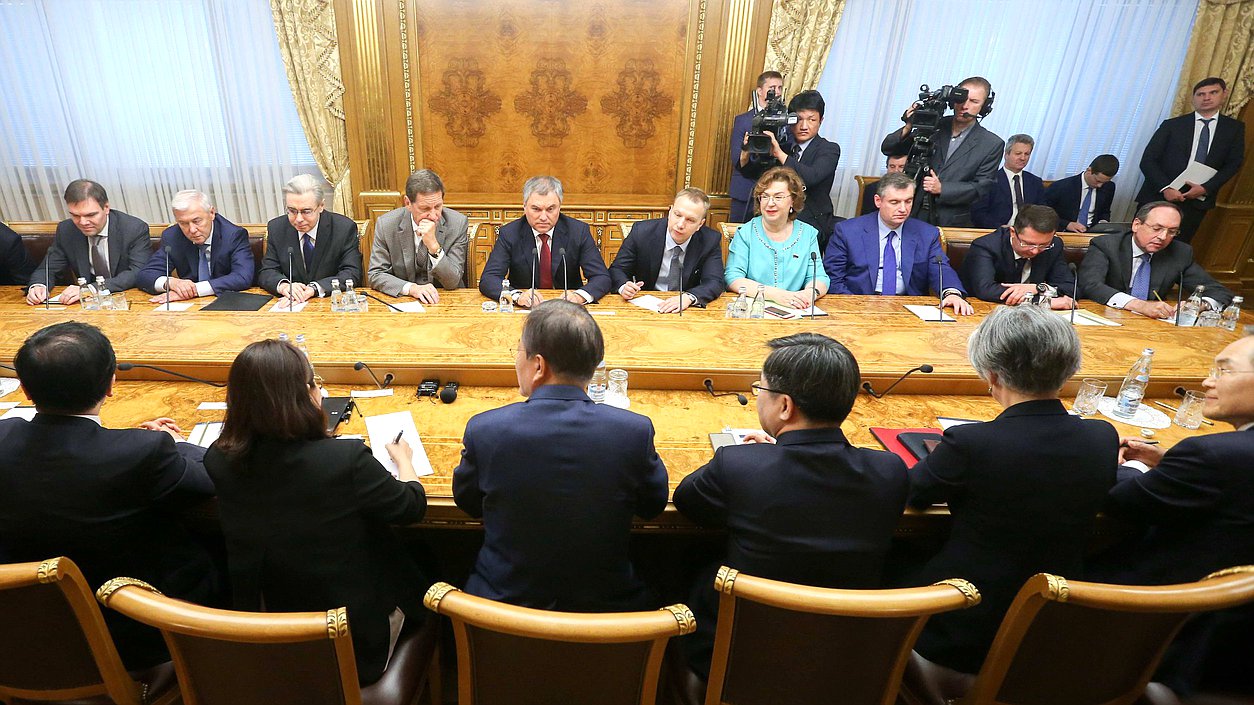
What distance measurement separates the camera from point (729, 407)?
2250 mm

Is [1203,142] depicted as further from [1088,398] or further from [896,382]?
[896,382]

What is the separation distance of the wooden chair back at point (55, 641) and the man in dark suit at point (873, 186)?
179 inches

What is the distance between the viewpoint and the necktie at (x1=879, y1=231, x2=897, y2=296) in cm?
371

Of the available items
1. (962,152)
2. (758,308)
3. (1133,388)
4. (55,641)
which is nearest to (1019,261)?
(962,152)

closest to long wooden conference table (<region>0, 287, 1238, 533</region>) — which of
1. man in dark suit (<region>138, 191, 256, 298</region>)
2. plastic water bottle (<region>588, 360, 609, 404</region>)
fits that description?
plastic water bottle (<region>588, 360, 609, 404</region>)

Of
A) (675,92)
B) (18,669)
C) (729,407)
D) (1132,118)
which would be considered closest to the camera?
(18,669)

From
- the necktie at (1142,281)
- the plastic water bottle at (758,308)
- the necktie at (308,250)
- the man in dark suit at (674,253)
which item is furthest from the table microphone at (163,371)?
the necktie at (1142,281)

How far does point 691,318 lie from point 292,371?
1.85 m

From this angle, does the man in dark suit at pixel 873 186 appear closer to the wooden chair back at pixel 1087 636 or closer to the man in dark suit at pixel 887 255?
the man in dark suit at pixel 887 255

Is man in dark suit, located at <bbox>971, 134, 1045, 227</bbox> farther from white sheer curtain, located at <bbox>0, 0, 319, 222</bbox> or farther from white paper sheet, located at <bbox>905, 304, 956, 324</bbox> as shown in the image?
white sheer curtain, located at <bbox>0, 0, 319, 222</bbox>

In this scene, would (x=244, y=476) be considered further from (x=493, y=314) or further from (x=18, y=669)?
(x=493, y=314)

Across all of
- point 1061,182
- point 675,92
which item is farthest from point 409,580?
point 1061,182

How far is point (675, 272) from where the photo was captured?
3.77 m

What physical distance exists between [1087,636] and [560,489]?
3.59 feet
